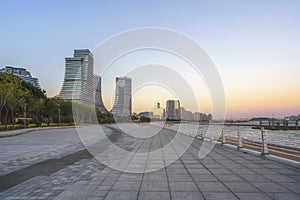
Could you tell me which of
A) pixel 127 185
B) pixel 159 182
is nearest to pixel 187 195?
pixel 159 182

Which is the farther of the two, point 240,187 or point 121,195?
point 240,187

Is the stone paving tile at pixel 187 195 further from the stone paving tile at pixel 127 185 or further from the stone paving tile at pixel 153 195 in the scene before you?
the stone paving tile at pixel 127 185

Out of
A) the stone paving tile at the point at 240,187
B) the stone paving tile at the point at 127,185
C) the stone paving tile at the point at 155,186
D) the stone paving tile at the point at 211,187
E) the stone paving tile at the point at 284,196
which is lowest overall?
the stone paving tile at the point at 127,185

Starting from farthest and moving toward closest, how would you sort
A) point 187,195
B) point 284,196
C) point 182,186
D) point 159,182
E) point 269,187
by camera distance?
point 159,182, point 182,186, point 269,187, point 187,195, point 284,196

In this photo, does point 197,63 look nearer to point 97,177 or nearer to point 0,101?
point 97,177

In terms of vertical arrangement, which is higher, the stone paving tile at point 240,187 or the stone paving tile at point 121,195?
the stone paving tile at point 240,187

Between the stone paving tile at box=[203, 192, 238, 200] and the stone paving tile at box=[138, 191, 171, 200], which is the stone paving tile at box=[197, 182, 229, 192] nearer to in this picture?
the stone paving tile at box=[203, 192, 238, 200]

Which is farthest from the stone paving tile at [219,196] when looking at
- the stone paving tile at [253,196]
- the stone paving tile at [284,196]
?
the stone paving tile at [284,196]

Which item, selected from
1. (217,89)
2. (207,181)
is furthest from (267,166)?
(217,89)

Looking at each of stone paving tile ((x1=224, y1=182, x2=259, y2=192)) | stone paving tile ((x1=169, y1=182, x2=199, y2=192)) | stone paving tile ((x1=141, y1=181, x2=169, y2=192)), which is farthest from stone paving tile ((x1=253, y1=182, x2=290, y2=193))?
stone paving tile ((x1=141, y1=181, x2=169, y2=192))

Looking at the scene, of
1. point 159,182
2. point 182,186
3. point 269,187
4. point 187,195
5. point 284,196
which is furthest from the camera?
point 159,182

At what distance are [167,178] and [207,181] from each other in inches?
32.6

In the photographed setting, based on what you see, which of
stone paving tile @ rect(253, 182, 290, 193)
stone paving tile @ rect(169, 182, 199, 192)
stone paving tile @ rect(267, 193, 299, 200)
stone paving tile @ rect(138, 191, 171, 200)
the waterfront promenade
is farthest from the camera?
stone paving tile @ rect(169, 182, 199, 192)

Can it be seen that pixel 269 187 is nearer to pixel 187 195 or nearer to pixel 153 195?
pixel 187 195
